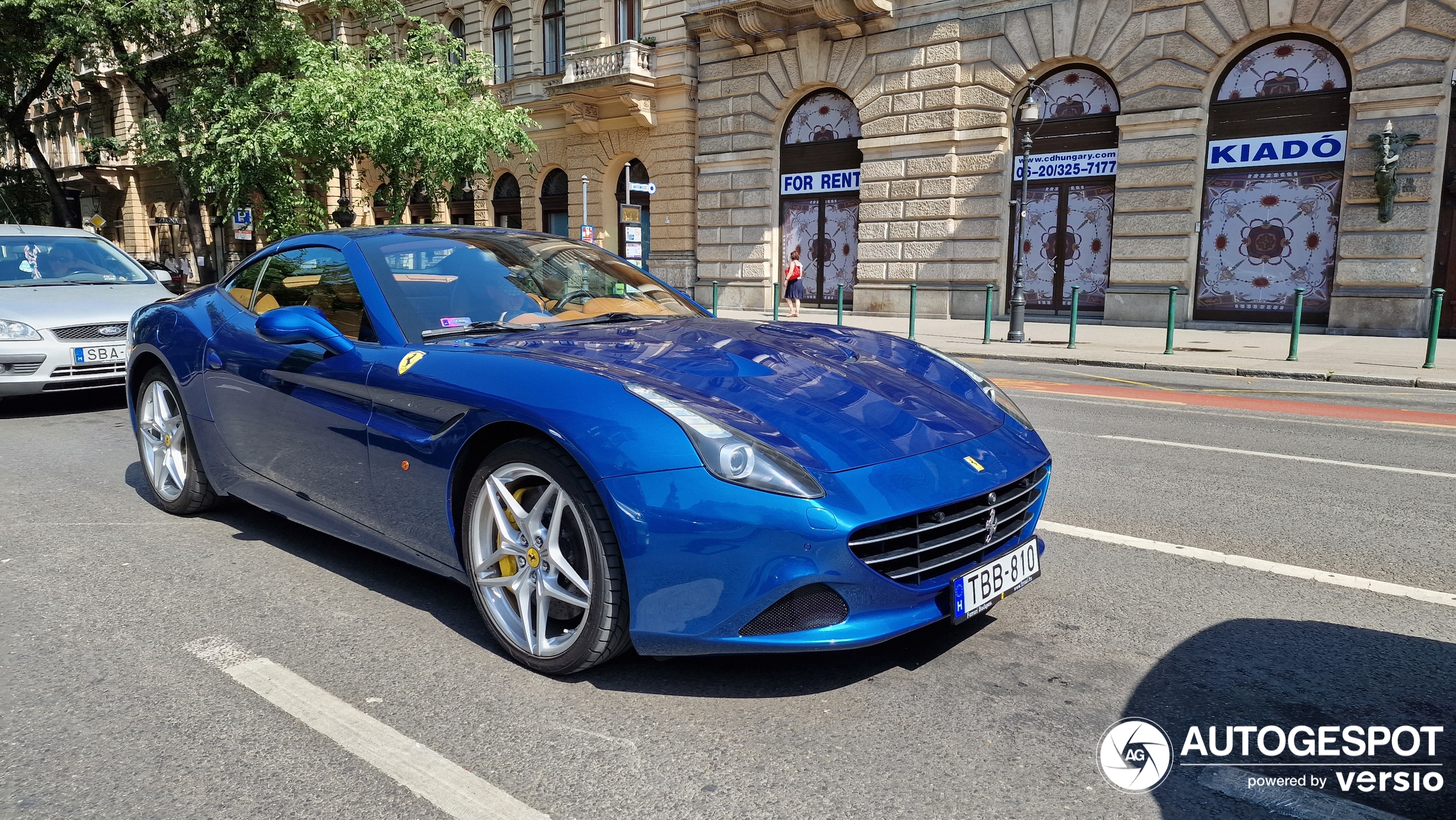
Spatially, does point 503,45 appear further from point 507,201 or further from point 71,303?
point 71,303

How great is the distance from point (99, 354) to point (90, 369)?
14 centimetres

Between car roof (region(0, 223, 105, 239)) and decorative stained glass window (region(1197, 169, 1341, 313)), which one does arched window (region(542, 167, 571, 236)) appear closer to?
decorative stained glass window (region(1197, 169, 1341, 313))

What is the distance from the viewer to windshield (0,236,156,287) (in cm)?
866

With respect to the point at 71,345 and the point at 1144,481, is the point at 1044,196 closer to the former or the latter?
the point at 1144,481

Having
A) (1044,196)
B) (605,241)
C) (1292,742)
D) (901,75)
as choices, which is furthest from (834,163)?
(1292,742)

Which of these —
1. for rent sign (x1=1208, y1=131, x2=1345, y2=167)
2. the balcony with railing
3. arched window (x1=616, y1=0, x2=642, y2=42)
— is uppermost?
arched window (x1=616, y1=0, x2=642, y2=42)

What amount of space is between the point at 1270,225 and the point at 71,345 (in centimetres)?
1866

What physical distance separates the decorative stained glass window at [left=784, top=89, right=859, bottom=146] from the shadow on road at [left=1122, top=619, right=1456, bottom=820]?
2150 cm

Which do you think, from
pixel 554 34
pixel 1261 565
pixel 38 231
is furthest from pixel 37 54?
pixel 1261 565

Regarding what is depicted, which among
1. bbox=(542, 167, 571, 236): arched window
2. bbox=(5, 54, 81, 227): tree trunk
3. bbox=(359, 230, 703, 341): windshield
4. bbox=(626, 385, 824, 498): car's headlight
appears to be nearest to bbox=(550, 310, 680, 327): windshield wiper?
bbox=(359, 230, 703, 341): windshield

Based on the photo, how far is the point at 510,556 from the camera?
9.90ft

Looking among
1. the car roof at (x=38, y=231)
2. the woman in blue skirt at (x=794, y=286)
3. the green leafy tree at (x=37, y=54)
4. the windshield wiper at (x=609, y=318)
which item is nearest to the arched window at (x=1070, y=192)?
the woman in blue skirt at (x=794, y=286)

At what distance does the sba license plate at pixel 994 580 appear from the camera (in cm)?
280

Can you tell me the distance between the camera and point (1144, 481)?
5762 mm
